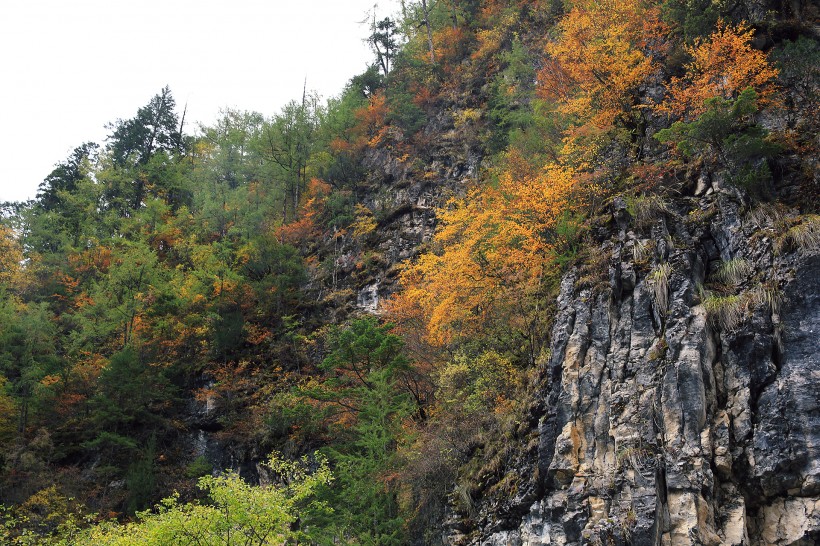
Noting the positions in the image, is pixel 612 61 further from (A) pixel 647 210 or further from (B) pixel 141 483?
(B) pixel 141 483

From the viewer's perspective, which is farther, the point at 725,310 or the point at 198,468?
the point at 198,468

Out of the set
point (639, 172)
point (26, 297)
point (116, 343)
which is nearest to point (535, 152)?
point (639, 172)

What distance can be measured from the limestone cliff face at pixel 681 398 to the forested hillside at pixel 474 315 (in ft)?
0.17

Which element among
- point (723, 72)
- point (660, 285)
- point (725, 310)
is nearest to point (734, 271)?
point (725, 310)

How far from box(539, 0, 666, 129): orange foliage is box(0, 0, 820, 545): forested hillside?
0.35ft

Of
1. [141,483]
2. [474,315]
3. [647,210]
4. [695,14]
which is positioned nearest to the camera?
[647,210]

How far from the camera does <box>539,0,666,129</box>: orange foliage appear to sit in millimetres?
17688

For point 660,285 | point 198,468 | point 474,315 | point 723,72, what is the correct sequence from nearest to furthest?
point 660,285, point 723,72, point 474,315, point 198,468

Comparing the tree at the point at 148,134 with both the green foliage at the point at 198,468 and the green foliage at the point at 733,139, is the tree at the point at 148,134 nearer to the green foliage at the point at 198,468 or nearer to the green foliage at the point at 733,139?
the green foliage at the point at 198,468

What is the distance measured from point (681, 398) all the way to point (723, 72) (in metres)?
9.30

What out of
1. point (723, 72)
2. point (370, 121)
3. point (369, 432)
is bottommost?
point (369, 432)

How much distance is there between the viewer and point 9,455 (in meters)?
21.8

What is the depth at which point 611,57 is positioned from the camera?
1811 cm

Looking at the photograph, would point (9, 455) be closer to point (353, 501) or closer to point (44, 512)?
point (44, 512)
